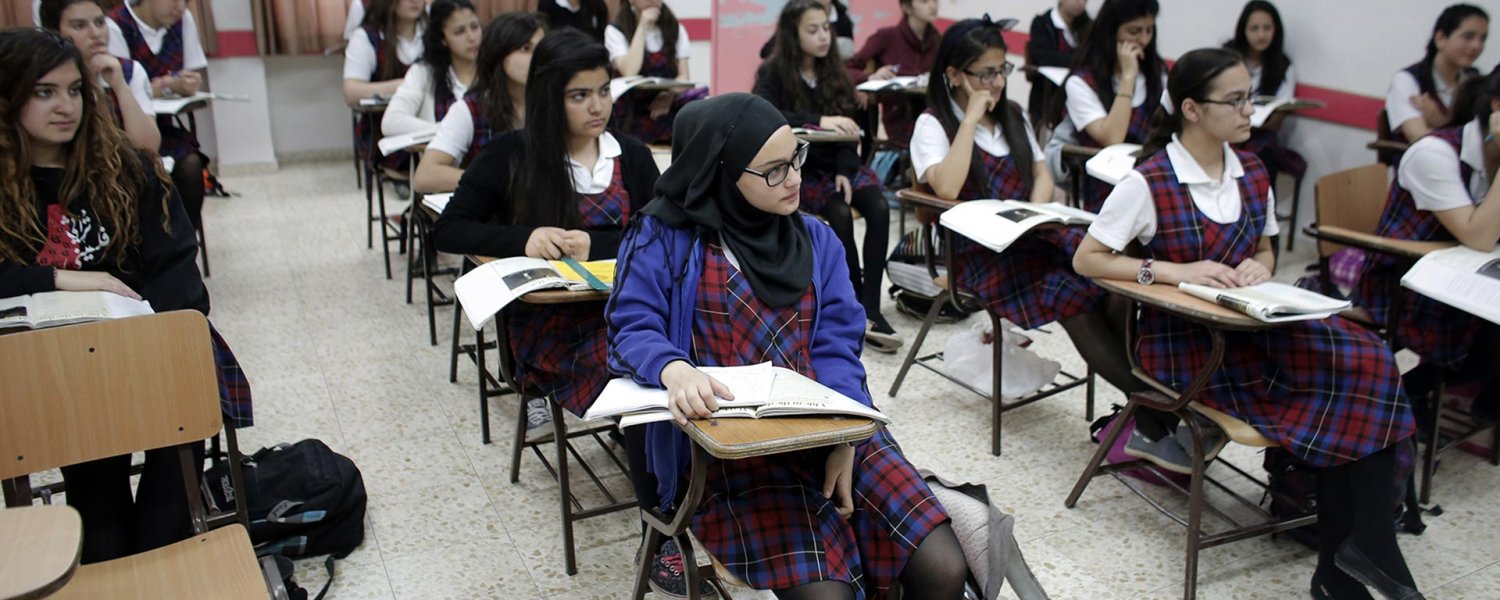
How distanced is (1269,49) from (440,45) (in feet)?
12.4

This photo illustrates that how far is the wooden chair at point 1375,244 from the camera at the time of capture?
267 cm

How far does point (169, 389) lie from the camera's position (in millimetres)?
1815

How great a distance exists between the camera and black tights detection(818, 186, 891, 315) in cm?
398

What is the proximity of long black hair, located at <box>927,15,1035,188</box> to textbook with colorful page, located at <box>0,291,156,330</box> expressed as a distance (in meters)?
2.19

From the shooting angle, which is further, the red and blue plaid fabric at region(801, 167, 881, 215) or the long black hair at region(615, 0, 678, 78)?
the long black hair at region(615, 0, 678, 78)

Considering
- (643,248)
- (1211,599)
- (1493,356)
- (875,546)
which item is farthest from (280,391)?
(1493,356)

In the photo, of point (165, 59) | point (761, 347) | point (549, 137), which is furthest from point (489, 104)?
point (165, 59)

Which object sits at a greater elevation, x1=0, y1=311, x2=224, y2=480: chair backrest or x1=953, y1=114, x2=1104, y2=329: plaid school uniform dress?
x1=0, y1=311, x2=224, y2=480: chair backrest

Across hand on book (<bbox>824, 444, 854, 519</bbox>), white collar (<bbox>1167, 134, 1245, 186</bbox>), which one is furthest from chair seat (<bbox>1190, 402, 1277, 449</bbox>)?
hand on book (<bbox>824, 444, 854, 519</bbox>)

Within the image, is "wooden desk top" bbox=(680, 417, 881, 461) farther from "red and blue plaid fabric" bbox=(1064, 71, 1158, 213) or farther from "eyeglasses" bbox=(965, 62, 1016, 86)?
"red and blue plaid fabric" bbox=(1064, 71, 1158, 213)

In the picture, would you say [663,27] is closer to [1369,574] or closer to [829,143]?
[829,143]

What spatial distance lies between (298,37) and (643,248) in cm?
524

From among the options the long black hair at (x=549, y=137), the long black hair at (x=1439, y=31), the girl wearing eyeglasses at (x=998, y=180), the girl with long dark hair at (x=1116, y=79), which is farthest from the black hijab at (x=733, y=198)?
the long black hair at (x=1439, y=31)

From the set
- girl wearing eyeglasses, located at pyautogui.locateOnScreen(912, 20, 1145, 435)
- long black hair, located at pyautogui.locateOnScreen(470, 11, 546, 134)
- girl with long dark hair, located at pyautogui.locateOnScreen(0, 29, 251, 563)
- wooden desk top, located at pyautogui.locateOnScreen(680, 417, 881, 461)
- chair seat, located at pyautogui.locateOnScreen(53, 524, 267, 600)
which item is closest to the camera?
wooden desk top, located at pyautogui.locateOnScreen(680, 417, 881, 461)
